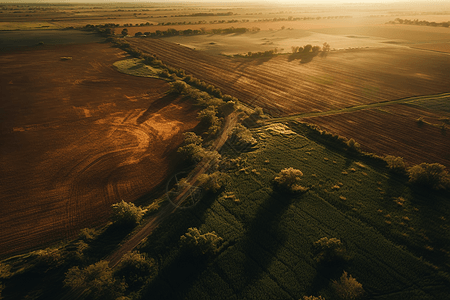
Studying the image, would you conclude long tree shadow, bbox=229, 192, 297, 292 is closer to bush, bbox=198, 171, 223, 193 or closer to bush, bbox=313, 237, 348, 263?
bush, bbox=313, 237, 348, 263

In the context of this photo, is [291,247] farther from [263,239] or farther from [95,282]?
[95,282]

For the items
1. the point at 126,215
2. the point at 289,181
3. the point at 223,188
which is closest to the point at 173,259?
the point at 126,215

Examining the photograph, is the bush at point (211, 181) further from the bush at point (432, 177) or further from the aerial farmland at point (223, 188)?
the bush at point (432, 177)

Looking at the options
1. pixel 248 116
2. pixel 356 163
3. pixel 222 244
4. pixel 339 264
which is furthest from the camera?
pixel 248 116

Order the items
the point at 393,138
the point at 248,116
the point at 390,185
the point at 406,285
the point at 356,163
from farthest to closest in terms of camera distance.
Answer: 1. the point at 248,116
2. the point at 393,138
3. the point at 356,163
4. the point at 390,185
5. the point at 406,285

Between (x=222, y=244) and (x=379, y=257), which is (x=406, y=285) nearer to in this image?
(x=379, y=257)

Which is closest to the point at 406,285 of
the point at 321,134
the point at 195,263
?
the point at 195,263

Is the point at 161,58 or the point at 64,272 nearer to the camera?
the point at 64,272
